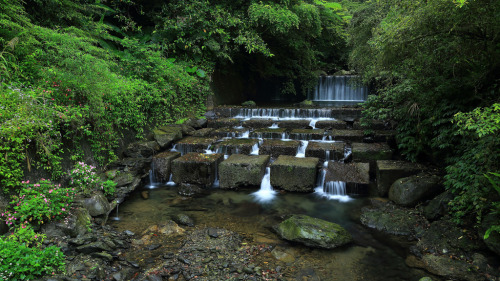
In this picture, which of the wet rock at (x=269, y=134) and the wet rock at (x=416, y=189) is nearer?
the wet rock at (x=416, y=189)

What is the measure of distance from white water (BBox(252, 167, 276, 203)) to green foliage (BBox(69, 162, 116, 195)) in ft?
9.72

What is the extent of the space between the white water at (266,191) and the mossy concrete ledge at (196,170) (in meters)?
1.17

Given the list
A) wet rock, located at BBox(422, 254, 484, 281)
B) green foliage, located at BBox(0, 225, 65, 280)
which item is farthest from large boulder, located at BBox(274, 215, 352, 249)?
green foliage, located at BBox(0, 225, 65, 280)

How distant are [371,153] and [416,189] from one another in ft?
5.44

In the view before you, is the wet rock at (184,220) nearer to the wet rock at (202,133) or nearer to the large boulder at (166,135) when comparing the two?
the large boulder at (166,135)

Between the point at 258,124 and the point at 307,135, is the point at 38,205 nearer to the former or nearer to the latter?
the point at 307,135

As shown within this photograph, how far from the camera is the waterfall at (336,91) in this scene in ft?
55.5

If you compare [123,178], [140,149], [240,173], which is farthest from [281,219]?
[140,149]

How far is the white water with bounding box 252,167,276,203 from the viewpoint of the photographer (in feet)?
19.9

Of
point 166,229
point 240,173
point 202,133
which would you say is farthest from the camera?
point 202,133

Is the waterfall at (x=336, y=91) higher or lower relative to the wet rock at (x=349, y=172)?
higher

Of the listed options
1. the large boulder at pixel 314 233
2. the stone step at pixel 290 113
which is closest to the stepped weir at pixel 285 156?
the stone step at pixel 290 113

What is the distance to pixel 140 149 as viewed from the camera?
292 inches

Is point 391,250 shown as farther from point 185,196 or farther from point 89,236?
point 89,236
